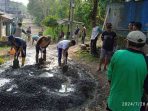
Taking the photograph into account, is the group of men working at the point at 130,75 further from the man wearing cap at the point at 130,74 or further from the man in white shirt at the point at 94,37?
the man in white shirt at the point at 94,37

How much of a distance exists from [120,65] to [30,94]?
17.9 feet

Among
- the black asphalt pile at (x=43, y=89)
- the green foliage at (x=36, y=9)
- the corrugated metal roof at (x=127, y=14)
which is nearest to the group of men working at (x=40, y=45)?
the black asphalt pile at (x=43, y=89)

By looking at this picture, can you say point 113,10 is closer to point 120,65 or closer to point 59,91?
point 59,91

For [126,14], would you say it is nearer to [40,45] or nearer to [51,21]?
[40,45]

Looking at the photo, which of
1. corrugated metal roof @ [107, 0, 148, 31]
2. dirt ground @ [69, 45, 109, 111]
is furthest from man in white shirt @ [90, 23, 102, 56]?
corrugated metal roof @ [107, 0, 148, 31]

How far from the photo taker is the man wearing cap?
4.24 meters

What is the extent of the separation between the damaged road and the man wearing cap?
13.4 feet

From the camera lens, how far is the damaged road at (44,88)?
8.42 meters

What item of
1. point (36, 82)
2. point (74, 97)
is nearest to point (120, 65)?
point (74, 97)

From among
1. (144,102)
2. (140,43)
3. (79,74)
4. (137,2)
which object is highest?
(137,2)

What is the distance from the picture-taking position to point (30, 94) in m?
9.33

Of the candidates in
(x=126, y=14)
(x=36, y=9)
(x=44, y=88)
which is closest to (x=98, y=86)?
(x=44, y=88)

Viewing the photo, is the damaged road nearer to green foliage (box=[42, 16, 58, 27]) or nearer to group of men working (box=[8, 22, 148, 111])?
group of men working (box=[8, 22, 148, 111])

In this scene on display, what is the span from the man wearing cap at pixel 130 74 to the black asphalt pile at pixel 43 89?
4074mm
